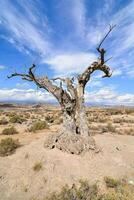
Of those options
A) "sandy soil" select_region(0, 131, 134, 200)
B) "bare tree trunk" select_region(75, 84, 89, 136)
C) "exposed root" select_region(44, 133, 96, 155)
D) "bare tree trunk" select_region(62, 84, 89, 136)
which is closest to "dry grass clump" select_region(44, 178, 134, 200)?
"sandy soil" select_region(0, 131, 134, 200)

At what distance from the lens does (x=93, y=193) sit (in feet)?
31.0

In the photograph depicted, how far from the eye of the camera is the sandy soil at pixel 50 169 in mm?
10719

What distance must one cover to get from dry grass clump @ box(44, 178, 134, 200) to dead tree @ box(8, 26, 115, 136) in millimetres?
4278

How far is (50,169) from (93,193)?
2.99 metres

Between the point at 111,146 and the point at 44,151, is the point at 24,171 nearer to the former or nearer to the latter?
the point at 44,151

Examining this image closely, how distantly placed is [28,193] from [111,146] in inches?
249

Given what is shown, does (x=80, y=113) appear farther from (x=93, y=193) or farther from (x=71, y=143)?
(x=93, y=193)

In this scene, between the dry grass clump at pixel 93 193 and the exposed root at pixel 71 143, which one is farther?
the exposed root at pixel 71 143

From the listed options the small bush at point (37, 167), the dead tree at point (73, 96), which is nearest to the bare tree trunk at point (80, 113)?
the dead tree at point (73, 96)

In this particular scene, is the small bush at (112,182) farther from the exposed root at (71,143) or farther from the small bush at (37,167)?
the small bush at (37,167)

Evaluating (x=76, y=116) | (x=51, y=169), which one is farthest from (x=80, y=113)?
(x=51, y=169)

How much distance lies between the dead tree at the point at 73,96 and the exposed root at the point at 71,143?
389 mm

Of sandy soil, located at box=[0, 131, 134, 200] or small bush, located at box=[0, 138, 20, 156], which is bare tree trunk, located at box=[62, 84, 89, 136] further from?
small bush, located at box=[0, 138, 20, 156]

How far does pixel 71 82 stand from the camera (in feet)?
49.3
